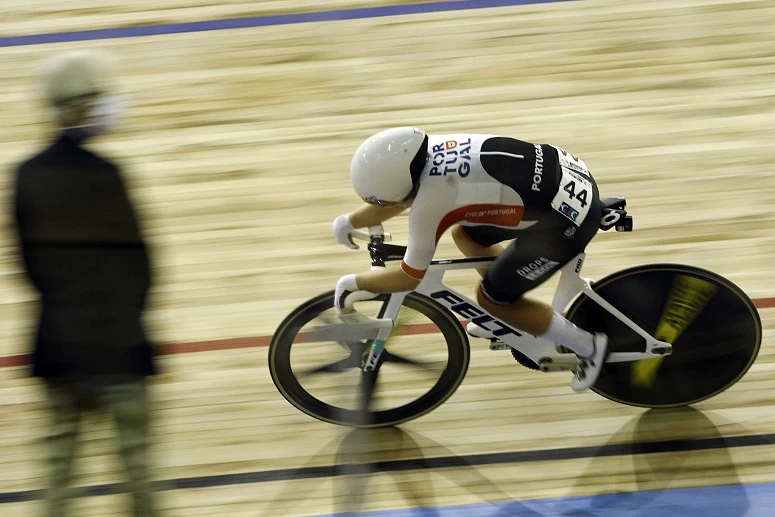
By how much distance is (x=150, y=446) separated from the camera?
2.35m

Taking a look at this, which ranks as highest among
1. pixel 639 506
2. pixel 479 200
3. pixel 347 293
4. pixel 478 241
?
pixel 479 200

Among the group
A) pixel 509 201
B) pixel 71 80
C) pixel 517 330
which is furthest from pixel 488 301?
pixel 71 80

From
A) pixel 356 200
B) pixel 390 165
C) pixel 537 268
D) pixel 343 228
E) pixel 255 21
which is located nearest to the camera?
pixel 390 165

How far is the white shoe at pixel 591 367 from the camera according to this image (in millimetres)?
2955

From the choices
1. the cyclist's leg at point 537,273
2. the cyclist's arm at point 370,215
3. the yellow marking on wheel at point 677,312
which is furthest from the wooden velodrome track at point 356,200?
the cyclist's arm at point 370,215

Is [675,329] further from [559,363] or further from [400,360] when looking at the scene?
[400,360]

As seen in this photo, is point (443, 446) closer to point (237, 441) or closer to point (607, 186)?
point (237, 441)

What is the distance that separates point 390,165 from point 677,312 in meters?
1.15

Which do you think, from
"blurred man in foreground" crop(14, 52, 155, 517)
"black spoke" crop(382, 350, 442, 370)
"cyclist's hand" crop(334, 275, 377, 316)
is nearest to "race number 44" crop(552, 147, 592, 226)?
"cyclist's hand" crop(334, 275, 377, 316)

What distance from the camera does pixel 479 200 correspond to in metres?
2.60

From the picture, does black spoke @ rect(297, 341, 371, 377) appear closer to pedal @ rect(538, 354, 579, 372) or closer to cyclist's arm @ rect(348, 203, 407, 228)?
cyclist's arm @ rect(348, 203, 407, 228)

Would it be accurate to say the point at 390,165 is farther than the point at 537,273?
No

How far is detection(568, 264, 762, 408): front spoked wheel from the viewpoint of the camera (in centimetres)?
292

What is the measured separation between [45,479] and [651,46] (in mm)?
4123
